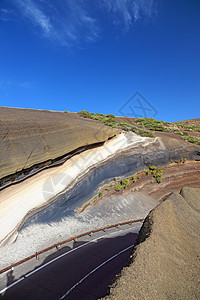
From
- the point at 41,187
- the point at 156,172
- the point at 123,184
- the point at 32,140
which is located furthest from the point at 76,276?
the point at 156,172

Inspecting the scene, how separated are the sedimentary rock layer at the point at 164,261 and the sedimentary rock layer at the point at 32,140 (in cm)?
664

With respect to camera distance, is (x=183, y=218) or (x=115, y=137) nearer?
(x=183, y=218)

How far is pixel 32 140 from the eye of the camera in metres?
9.74

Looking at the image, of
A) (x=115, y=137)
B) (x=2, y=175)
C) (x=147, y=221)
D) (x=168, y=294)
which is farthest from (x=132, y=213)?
(x=168, y=294)

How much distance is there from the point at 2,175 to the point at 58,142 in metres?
3.93

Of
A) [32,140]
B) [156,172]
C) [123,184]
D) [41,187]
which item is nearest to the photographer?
[32,140]

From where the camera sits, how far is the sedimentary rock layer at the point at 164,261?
362 centimetres

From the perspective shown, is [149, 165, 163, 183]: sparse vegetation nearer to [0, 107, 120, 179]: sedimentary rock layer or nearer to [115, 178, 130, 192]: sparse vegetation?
[115, 178, 130, 192]: sparse vegetation

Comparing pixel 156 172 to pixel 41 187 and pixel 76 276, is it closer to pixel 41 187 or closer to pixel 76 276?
pixel 41 187

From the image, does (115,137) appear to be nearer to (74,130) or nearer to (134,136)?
(134,136)

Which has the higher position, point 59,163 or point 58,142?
point 58,142

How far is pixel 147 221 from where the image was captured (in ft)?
19.7

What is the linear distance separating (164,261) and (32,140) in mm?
8234

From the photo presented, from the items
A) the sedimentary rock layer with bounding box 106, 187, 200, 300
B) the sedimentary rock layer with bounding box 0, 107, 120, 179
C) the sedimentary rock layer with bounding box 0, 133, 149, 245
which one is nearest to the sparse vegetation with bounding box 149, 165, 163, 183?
the sedimentary rock layer with bounding box 0, 133, 149, 245
